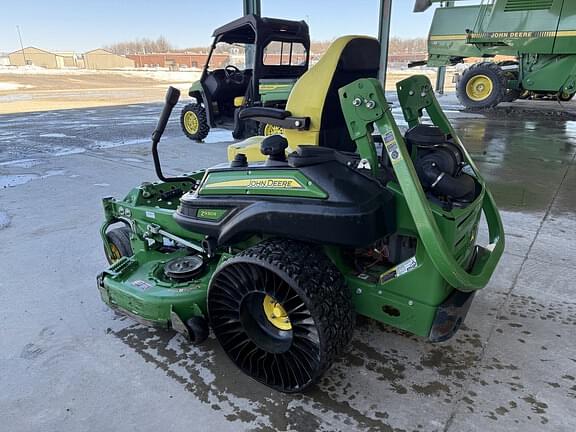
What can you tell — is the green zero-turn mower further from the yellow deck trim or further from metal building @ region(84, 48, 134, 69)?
metal building @ region(84, 48, 134, 69)

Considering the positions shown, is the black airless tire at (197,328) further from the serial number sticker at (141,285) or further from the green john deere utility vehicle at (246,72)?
the green john deere utility vehicle at (246,72)

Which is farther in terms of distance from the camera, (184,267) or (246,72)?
(246,72)

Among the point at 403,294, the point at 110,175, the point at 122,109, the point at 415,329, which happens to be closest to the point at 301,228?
the point at 403,294

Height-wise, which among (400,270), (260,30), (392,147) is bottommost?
(400,270)

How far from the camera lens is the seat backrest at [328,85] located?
2305 mm

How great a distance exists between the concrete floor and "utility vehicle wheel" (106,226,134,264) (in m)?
0.15

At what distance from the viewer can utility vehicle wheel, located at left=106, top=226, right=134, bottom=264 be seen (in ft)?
8.91

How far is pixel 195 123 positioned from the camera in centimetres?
741

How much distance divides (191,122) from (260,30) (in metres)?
2.01

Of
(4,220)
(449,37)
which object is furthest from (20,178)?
(449,37)

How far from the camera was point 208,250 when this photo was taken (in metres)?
2.15

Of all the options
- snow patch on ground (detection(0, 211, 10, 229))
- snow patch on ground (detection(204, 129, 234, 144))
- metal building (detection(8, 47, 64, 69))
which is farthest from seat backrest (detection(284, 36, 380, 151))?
metal building (detection(8, 47, 64, 69))

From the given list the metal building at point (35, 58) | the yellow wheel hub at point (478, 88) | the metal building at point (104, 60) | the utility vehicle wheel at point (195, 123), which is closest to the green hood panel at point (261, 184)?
the utility vehicle wheel at point (195, 123)

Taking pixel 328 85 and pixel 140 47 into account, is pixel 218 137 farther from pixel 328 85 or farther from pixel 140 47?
pixel 140 47
